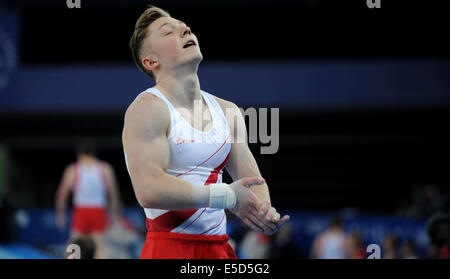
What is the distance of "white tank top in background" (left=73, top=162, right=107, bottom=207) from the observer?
8320 millimetres

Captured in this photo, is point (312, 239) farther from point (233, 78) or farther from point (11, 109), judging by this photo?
point (11, 109)

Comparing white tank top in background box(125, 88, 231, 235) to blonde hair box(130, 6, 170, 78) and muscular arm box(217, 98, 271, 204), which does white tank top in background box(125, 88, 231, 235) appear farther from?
blonde hair box(130, 6, 170, 78)

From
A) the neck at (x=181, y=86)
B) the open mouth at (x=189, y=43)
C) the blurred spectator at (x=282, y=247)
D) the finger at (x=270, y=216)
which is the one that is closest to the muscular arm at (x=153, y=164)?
the neck at (x=181, y=86)

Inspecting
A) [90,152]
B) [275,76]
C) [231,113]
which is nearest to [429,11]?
[275,76]

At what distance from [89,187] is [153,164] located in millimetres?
6040

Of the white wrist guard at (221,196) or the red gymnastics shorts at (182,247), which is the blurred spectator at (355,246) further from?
the white wrist guard at (221,196)

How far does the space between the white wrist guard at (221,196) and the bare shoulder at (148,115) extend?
418 mm

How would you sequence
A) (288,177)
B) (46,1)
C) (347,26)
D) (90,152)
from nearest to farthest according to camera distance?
(90,152) → (46,1) → (347,26) → (288,177)

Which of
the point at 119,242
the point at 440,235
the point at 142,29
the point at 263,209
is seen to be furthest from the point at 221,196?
the point at 119,242

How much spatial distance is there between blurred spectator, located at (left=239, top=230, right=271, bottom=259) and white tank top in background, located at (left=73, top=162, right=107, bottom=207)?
2.50 meters

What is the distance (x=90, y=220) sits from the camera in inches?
325

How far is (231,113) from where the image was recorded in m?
3.23

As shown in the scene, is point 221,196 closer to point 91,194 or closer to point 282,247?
point 91,194

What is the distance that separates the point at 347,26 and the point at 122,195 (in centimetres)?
827
